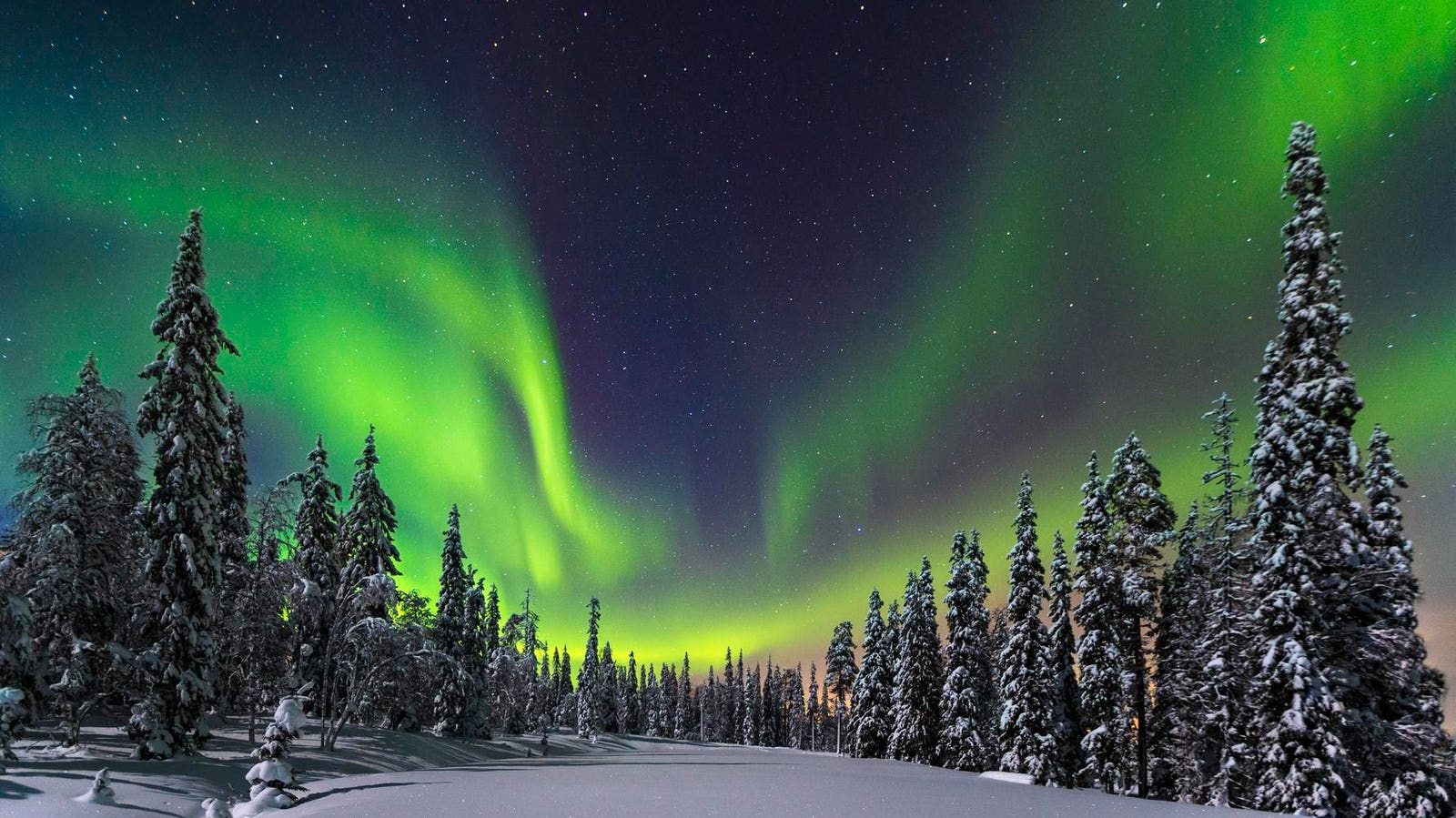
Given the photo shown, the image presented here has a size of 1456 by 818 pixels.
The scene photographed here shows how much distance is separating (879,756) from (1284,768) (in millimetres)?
39861

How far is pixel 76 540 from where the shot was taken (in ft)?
77.4

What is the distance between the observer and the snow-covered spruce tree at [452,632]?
47.1 meters

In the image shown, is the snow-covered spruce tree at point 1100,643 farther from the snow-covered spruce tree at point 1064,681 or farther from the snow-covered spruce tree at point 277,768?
the snow-covered spruce tree at point 277,768

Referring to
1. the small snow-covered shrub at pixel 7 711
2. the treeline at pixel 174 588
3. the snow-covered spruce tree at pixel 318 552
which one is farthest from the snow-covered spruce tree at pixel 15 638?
the snow-covered spruce tree at pixel 318 552

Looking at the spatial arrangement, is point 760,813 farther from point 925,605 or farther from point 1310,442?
point 925,605

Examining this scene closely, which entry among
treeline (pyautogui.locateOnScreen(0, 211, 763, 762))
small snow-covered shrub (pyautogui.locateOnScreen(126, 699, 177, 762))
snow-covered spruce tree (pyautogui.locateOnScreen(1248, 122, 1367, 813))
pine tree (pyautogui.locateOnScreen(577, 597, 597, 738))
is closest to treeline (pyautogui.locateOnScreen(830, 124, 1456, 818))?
snow-covered spruce tree (pyautogui.locateOnScreen(1248, 122, 1367, 813))

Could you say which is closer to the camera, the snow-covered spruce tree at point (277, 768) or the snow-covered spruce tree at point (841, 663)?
the snow-covered spruce tree at point (277, 768)

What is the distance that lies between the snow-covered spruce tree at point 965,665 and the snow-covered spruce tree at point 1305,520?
2087cm

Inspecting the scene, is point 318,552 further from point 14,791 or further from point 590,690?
point 590,690

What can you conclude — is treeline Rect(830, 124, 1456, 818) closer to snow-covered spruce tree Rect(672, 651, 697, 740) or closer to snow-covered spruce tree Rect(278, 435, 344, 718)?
snow-covered spruce tree Rect(278, 435, 344, 718)

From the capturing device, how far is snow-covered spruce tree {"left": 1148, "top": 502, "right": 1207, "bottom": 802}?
27.7m

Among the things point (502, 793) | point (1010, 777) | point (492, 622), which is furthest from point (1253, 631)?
point (492, 622)

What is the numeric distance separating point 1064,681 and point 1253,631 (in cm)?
1619

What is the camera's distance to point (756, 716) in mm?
103562
